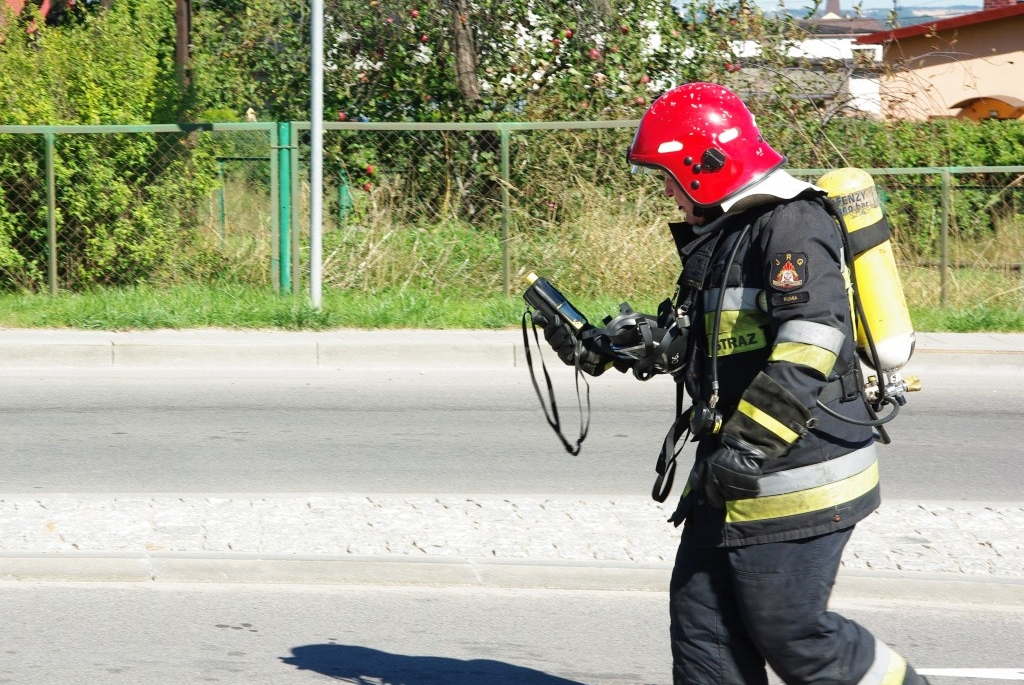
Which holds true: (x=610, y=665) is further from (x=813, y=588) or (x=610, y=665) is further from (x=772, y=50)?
(x=772, y=50)

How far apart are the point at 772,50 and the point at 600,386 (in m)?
7.12

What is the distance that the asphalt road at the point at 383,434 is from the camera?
22.8ft

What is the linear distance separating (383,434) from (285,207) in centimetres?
567

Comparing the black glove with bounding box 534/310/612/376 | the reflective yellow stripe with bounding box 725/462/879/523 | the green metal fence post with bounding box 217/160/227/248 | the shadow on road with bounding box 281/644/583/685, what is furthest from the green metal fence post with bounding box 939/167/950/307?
the reflective yellow stripe with bounding box 725/462/879/523

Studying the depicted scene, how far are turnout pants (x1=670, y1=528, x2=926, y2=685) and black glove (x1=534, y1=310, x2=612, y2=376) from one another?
51 centimetres

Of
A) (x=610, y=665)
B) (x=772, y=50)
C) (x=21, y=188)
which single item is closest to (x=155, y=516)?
(x=610, y=665)

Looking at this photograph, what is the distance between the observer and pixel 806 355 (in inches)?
117

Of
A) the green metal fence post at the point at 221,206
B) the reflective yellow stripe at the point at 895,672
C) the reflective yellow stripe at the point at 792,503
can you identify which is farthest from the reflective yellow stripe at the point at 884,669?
the green metal fence post at the point at 221,206

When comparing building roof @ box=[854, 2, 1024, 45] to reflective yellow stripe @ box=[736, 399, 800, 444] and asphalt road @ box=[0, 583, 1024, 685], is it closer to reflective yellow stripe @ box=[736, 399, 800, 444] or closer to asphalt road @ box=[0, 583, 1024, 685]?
asphalt road @ box=[0, 583, 1024, 685]

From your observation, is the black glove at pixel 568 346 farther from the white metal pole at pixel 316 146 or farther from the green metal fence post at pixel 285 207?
the green metal fence post at pixel 285 207

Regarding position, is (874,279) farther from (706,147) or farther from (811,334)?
(706,147)

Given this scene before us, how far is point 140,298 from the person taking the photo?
1253 cm

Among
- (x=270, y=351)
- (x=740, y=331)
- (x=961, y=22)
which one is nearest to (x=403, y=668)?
(x=740, y=331)

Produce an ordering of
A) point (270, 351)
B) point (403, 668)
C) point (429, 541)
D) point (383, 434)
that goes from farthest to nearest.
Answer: point (270, 351) < point (383, 434) < point (429, 541) < point (403, 668)
